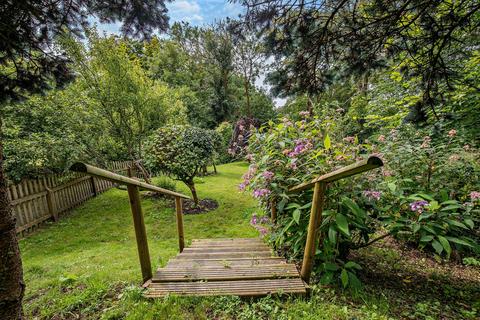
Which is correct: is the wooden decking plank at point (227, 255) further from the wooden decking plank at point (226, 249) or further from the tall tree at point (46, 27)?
the tall tree at point (46, 27)

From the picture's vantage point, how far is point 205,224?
5250 millimetres

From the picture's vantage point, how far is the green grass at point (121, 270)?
1533 mm

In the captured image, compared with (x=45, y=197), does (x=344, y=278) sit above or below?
below

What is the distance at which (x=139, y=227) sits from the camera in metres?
1.77

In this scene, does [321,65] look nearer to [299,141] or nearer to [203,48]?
[299,141]

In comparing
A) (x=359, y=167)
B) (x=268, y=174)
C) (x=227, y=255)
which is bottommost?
(x=227, y=255)

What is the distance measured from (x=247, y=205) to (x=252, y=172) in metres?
3.58

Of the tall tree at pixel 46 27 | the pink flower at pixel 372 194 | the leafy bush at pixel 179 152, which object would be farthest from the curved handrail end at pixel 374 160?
the leafy bush at pixel 179 152

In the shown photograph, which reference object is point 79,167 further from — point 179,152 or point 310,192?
point 179,152

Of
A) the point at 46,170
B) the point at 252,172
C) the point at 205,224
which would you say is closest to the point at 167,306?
the point at 252,172

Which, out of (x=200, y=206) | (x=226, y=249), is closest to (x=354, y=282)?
(x=226, y=249)

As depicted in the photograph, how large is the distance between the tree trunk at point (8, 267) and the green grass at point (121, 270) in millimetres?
422

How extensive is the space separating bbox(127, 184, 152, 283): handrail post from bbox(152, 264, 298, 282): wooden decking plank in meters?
0.12

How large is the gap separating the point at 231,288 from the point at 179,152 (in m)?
4.73
